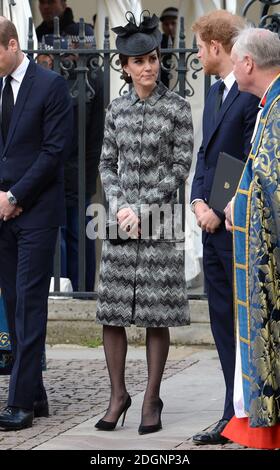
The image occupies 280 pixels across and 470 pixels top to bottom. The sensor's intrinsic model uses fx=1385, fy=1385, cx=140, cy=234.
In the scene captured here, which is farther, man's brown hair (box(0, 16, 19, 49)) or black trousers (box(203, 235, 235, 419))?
man's brown hair (box(0, 16, 19, 49))

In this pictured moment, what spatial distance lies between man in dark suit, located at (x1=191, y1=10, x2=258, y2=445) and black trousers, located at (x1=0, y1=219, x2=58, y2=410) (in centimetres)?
93

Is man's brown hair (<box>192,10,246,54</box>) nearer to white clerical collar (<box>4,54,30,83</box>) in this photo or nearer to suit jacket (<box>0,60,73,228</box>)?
suit jacket (<box>0,60,73,228</box>)

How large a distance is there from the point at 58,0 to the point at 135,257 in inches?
194

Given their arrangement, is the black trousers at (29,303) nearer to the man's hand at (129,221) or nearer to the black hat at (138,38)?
the man's hand at (129,221)

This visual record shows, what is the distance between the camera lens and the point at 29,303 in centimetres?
725

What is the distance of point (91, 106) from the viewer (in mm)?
9938

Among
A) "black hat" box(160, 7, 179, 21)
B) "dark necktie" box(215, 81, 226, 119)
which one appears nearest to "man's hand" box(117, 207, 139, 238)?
"dark necktie" box(215, 81, 226, 119)

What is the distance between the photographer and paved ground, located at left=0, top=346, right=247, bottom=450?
271 inches

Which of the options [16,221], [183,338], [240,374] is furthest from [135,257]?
[183,338]

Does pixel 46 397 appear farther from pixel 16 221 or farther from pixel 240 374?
pixel 240 374

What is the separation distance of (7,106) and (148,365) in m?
1.56

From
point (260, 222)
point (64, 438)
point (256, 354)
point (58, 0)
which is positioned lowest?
point (64, 438)

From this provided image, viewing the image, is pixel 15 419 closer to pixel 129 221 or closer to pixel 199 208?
pixel 129 221

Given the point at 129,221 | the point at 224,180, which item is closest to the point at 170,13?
the point at 129,221
